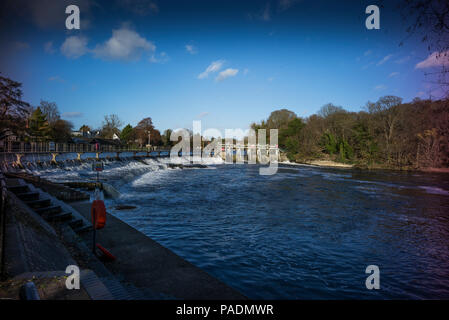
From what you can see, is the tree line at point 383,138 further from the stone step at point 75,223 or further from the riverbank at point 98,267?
the stone step at point 75,223

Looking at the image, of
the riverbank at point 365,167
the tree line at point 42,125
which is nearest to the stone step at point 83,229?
the tree line at point 42,125

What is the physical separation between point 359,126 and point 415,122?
37.4ft

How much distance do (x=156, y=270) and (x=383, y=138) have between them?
53227 mm

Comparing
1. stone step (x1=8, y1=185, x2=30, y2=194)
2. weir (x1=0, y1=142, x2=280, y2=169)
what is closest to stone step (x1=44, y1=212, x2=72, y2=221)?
stone step (x1=8, y1=185, x2=30, y2=194)

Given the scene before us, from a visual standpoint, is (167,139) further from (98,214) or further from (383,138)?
(98,214)

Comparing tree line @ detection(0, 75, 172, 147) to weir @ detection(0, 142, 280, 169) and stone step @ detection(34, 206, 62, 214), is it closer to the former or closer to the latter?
weir @ detection(0, 142, 280, 169)

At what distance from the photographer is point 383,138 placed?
1811 inches

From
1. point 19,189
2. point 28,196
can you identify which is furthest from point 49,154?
point 28,196

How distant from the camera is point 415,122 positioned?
3988 cm

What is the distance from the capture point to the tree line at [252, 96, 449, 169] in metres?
38.8

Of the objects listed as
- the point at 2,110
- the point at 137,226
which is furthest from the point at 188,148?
the point at 137,226

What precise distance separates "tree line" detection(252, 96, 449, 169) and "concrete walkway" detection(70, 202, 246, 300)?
3738 cm
